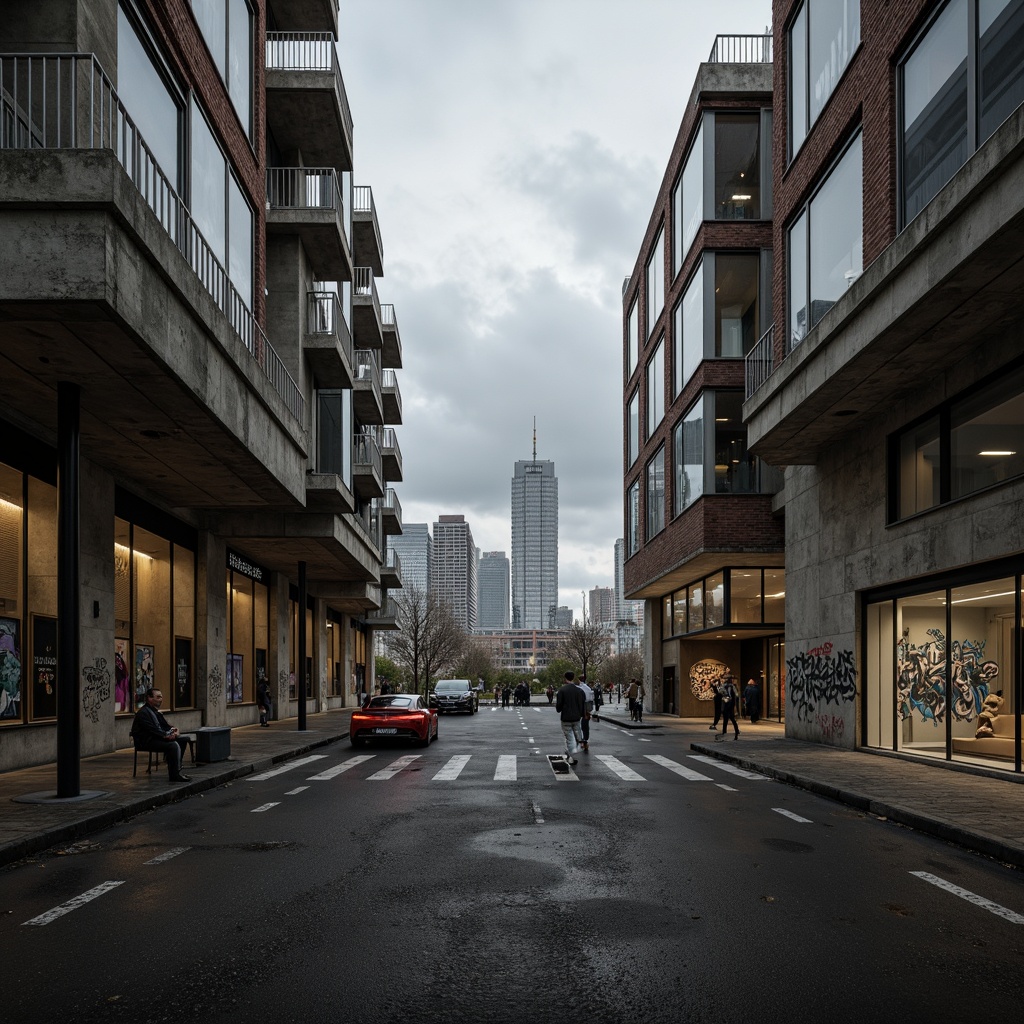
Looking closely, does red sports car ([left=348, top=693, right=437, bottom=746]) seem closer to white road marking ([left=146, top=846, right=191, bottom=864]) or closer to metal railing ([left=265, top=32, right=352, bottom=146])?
white road marking ([left=146, top=846, right=191, bottom=864])

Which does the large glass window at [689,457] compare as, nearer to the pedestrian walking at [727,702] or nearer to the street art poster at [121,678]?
the pedestrian walking at [727,702]

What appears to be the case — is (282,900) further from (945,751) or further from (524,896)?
(945,751)

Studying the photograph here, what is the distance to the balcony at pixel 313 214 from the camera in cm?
2484

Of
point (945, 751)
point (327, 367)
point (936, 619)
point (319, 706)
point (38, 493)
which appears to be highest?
point (327, 367)

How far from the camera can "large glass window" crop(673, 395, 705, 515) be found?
29.4 m

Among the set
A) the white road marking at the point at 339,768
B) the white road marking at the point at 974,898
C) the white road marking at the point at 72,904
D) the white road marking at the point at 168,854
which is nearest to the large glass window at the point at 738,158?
the white road marking at the point at 339,768

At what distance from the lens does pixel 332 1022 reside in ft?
15.0

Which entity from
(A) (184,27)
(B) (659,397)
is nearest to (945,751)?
(A) (184,27)

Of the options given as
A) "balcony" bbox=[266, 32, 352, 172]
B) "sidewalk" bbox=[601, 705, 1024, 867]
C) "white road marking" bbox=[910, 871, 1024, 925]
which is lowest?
"sidewalk" bbox=[601, 705, 1024, 867]

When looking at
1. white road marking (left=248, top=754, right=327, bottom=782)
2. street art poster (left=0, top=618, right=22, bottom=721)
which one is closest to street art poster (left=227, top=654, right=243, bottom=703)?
white road marking (left=248, top=754, right=327, bottom=782)

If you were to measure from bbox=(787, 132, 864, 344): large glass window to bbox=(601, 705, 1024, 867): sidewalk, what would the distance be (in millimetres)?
8362

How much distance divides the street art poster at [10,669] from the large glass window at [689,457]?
1937 cm

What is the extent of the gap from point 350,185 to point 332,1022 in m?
29.6

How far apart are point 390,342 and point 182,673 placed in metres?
26.7
